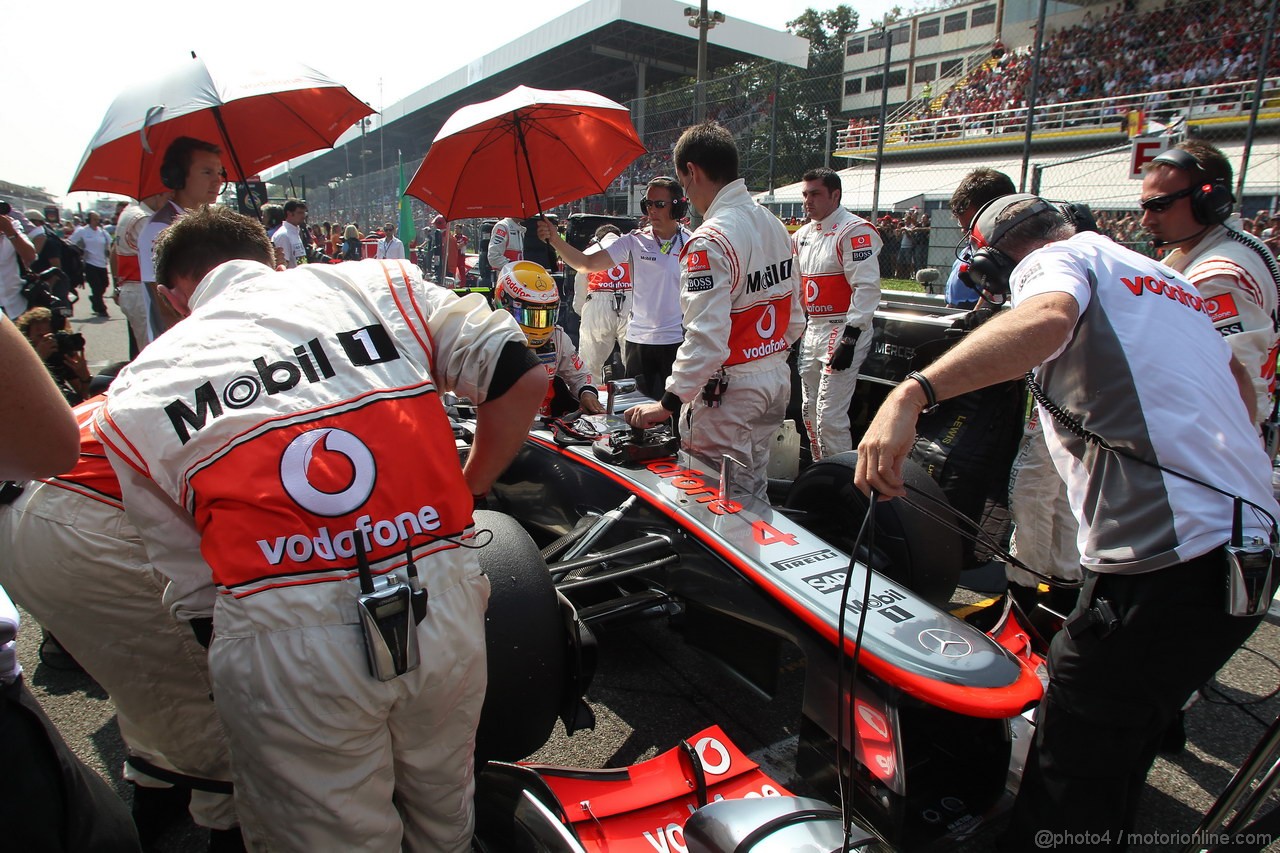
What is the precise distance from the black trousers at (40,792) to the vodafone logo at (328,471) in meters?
0.46

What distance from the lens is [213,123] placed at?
427 cm

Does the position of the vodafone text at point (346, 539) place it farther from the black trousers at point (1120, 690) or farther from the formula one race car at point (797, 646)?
the black trousers at point (1120, 690)

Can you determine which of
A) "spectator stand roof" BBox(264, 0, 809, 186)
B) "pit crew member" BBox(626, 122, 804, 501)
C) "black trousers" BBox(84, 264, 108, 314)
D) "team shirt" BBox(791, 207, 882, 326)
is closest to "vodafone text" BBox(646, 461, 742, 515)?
"pit crew member" BBox(626, 122, 804, 501)

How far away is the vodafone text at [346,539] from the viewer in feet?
4.28

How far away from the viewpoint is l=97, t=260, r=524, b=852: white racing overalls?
1305 mm

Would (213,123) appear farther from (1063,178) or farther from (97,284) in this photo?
(1063,178)

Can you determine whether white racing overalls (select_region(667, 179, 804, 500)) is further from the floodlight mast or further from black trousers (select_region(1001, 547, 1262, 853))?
the floodlight mast

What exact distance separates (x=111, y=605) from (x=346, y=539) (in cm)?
93

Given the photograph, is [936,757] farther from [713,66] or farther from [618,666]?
[713,66]

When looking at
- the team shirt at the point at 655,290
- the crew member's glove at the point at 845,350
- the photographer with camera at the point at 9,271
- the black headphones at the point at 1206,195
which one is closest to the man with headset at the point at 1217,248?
the black headphones at the point at 1206,195

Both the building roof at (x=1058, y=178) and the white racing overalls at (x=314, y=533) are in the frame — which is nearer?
the white racing overalls at (x=314, y=533)

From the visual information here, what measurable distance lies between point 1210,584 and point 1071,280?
702 millimetres

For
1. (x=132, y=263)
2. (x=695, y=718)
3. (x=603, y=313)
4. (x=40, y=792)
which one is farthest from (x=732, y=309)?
(x=132, y=263)

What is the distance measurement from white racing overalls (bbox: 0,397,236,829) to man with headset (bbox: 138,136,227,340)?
2211 millimetres
